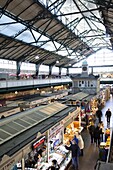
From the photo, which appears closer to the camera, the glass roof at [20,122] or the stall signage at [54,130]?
the glass roof at [20,122]

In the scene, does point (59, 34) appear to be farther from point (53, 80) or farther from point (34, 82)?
point (53, 80)

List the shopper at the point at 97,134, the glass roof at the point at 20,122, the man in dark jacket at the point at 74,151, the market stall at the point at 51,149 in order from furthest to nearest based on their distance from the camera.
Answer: the shopper at the point at 97,134 < the man in dark jacket at the point at 74,151 < the market stall at the point at 51,149 < the glass roof at the point at 20,122

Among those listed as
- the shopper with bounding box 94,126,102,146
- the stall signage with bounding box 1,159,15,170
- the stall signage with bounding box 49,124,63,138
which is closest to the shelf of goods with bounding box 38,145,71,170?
the stall signage with bounding box 49,124,63,138

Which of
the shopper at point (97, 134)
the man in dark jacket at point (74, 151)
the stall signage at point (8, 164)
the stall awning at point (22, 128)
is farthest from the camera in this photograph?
the shopper at point (97, 134)

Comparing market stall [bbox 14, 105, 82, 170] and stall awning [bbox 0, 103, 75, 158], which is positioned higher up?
stall awning [bbox 0, 103, 75, 158]

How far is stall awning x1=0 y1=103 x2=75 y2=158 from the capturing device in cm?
491

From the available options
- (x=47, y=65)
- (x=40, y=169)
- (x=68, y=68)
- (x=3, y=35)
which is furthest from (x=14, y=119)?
(x=68, y=68)

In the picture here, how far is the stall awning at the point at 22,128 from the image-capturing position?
491 centimetres

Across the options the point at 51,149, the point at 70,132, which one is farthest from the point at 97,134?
the point at 51,149

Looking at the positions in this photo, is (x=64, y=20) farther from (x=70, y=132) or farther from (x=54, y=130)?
(x=54, y=130)

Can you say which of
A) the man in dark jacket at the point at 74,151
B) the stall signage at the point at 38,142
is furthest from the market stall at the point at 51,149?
the man in dark jacket at the point at 74,151

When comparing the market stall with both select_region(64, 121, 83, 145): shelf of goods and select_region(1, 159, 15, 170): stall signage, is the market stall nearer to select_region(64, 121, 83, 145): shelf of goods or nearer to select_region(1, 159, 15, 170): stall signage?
select_region(64, 121, 83, 145): shelf of goods

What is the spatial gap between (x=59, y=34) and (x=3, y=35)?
6897 millimetres

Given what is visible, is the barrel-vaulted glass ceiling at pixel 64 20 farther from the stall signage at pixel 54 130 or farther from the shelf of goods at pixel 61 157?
the shelf of goods at pixel 61 157
